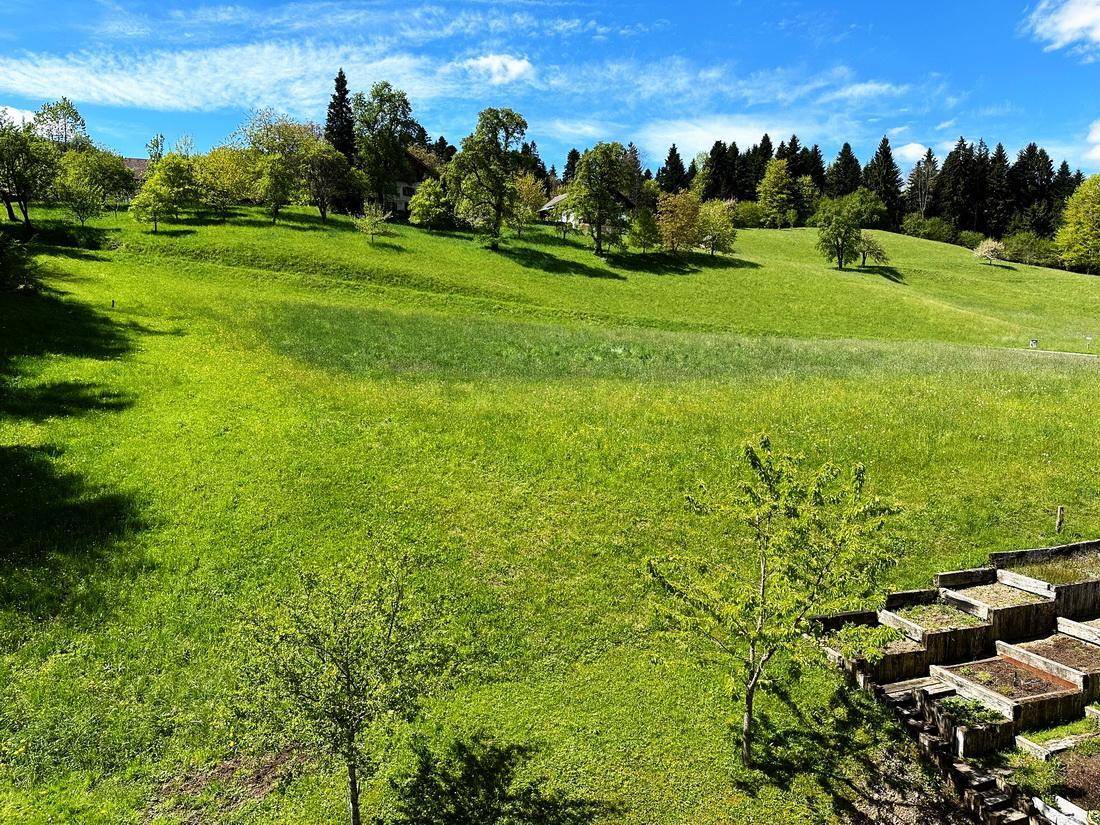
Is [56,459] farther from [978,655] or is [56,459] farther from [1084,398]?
[1084,398]

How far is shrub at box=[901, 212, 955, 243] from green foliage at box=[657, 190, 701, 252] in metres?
65.5

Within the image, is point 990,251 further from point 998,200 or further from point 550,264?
point 550,264

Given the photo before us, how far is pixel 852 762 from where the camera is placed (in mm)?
12680

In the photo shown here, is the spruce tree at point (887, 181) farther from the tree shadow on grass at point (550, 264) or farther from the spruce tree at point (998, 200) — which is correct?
the tree shadow on grass at point (550, 264)

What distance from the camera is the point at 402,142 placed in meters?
86.1

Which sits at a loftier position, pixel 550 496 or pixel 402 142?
pixel 402 142

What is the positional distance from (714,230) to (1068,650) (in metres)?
68.1

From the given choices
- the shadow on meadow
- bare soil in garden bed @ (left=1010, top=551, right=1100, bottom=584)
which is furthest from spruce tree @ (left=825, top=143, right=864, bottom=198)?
the shadow on meadow

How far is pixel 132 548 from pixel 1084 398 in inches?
1604

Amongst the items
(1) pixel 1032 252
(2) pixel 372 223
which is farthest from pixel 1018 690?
(1) pixel 1032 252

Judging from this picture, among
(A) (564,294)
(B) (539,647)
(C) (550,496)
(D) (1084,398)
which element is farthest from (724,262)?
(B) (539,647)

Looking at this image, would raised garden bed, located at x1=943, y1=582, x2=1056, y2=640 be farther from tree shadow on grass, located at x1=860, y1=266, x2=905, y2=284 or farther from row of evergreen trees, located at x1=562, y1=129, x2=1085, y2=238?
row of evergreen trees, located at x1=562, y1=129, x2=1085, y2=238

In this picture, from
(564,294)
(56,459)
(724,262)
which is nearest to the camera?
(56,459)

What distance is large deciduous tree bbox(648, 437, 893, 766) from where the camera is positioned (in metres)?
12.0
